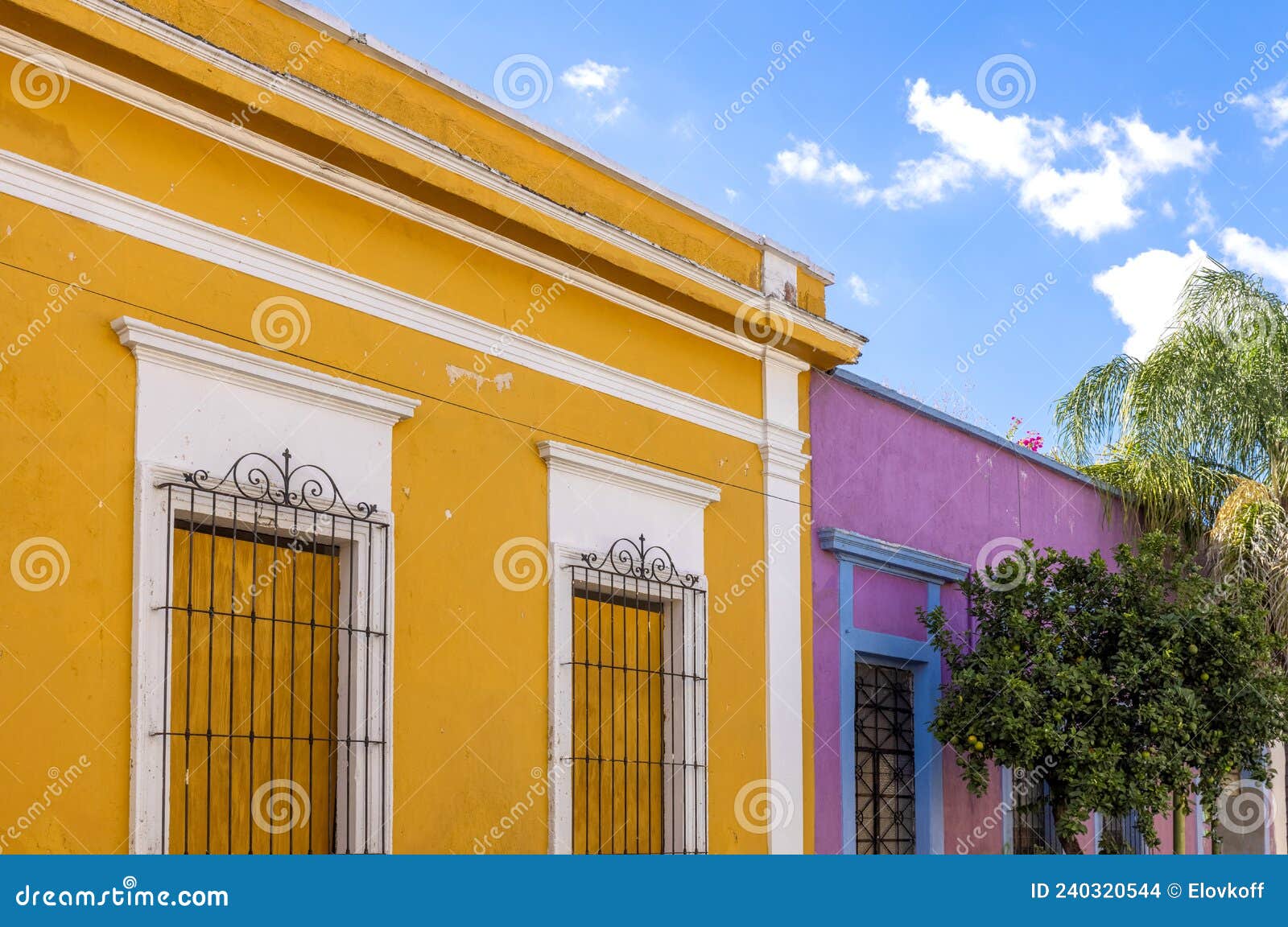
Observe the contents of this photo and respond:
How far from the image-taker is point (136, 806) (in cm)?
538

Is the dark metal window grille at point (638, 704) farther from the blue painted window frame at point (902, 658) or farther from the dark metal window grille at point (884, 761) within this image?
the dark metal window grille at point (884, 761)

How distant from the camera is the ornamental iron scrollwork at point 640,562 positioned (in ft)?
24.5

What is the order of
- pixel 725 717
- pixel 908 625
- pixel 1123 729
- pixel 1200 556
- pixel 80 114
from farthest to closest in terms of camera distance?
pixel 1200 556
pixel 908 625
pixel 1123 729
pixel 725 717
pixel 80 114

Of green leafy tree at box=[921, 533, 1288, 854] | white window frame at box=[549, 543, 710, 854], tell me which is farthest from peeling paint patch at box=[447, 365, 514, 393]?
green leafy tree at box=[921, 533, 1288, 854]

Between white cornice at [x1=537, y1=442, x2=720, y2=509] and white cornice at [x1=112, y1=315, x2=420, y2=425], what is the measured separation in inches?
35.5

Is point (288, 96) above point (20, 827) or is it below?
above

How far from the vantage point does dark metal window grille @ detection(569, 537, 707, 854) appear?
24.3 ft

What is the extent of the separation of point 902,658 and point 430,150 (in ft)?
15.2

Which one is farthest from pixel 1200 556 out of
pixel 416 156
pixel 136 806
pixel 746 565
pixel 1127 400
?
pixel 136 806

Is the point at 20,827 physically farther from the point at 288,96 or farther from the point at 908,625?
the point at 908,625

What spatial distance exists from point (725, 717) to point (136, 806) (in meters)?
3.48

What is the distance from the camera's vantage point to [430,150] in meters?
6.69

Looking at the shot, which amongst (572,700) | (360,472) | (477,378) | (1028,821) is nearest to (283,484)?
(360,472)

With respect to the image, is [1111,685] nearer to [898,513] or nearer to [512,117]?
[898,513]
